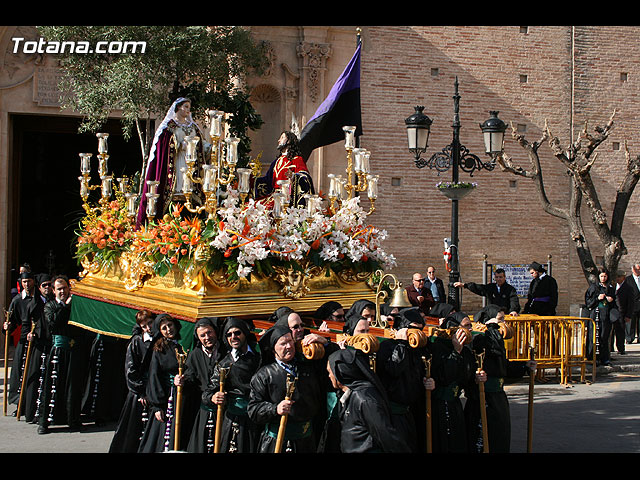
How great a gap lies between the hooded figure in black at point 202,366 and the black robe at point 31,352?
145 inches

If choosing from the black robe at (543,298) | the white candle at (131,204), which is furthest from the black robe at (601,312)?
the white candle at (131,204)

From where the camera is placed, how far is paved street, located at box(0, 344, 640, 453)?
8.95 metres

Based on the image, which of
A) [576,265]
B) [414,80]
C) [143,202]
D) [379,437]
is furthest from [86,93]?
[576,265]

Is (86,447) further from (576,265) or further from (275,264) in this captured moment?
(576,265)

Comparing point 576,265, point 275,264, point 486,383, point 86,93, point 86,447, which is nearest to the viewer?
point 486,383

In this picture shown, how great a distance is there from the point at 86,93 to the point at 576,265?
12.7 meters

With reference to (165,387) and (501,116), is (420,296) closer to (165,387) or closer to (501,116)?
(165,387)

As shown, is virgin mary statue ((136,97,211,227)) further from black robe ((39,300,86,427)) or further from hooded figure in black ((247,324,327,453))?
hooded figure in black ((247,324,327,453))

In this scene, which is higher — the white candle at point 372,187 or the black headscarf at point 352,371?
the white candle at point 372,187

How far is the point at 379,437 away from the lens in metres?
5.73

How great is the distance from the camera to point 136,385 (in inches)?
307

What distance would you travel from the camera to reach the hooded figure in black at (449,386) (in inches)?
276

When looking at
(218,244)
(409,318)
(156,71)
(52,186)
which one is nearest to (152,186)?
(218,244)

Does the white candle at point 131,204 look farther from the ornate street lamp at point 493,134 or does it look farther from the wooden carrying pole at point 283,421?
the ornate street lamp at point 493,134
